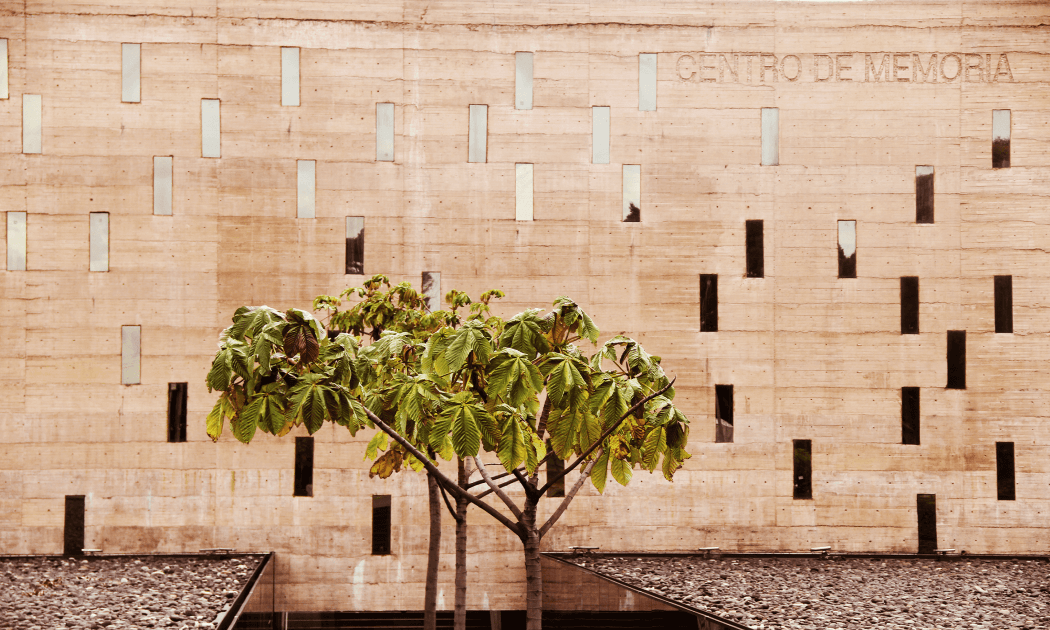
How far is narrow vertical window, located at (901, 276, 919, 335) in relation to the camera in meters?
13.1

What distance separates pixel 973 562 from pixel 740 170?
8.55 meters

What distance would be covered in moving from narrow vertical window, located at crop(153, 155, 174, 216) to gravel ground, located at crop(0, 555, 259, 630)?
6.43 metres

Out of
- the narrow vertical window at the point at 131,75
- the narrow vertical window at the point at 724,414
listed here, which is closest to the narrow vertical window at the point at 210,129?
the narrow vertical window at the point at 131,75

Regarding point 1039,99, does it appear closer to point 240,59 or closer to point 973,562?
point 973,562

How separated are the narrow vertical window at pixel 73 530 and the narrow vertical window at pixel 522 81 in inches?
438

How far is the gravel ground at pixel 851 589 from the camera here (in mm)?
9219

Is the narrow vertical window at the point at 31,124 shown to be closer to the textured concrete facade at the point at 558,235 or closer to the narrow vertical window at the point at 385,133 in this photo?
the textured concrete facade at the point at 558,235

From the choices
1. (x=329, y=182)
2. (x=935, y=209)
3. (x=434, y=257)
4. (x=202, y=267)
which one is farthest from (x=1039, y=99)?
(x=202, y=267)

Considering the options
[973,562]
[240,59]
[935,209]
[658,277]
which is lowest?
[973,562]

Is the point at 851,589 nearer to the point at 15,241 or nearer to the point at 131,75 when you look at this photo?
the point at 131,75

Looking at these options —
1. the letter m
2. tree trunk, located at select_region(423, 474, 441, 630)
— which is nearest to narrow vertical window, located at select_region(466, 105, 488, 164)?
tree trunk, located at select_region(423, 474, 441, 630)

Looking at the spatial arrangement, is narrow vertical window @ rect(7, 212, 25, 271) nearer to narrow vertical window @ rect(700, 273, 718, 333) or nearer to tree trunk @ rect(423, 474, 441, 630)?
tree trunk @ rect(423, 474, 441, 630)

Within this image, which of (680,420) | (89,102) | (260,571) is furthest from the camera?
(89,102)

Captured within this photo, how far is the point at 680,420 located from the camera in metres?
5.08
